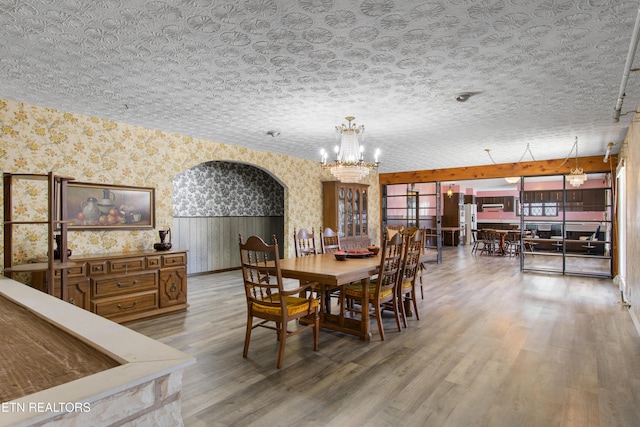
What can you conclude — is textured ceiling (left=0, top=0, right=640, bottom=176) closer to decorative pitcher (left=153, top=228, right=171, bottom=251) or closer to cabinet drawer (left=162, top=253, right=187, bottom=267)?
decorative pitcher (left=153, top=228, right=171, bottom=251)

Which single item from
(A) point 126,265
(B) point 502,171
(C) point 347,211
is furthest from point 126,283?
(B) point 502,171

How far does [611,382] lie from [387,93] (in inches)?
112

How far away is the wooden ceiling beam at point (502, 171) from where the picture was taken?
678cm

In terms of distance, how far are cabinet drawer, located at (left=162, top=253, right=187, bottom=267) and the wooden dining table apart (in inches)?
62.2

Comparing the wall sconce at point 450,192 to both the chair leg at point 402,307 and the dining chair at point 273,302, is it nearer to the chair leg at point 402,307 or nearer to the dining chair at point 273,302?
the chair leg at point 402,307

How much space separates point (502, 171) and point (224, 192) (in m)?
5.86

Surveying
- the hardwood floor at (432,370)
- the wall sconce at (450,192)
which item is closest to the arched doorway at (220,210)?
the hardwood floor at (432,370)

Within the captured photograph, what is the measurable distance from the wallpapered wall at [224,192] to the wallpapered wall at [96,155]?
59.6 inches

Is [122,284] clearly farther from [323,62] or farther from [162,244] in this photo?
[323,62]

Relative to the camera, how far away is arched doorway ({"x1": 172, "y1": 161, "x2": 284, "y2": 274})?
692 centimetres

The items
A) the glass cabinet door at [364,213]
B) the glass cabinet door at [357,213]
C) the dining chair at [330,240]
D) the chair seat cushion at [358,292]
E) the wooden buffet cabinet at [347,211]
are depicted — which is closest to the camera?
the chair seat cushion at [358,292]

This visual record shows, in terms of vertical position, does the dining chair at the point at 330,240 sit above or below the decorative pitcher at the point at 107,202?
below

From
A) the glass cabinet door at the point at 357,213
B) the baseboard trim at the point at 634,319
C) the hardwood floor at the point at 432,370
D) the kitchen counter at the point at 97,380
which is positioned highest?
the glass cabinet door at the point at 357,213

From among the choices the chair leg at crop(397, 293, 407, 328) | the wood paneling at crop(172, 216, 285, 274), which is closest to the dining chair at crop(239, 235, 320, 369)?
the chair leg at crop(397, 293, 407, 328)
